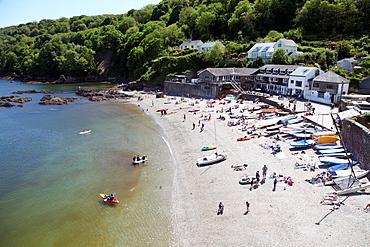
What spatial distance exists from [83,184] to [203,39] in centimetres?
7836

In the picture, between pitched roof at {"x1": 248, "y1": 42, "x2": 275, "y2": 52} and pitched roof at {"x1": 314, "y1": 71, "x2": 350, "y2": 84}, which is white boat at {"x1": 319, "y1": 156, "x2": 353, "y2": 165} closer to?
pitched roof at {"x1": 314, "y1": 71, "x2": 350, "y2": 84}

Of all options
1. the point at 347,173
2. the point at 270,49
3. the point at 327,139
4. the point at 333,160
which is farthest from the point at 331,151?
the point at 270,49

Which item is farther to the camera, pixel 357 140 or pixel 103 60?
pixel 103 60

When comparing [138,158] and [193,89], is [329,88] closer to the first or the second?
[193,89]

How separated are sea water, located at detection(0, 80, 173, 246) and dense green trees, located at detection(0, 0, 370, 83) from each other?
4062 centimetres

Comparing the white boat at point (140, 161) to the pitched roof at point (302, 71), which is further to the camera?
the pitched roof at point (302, 71)

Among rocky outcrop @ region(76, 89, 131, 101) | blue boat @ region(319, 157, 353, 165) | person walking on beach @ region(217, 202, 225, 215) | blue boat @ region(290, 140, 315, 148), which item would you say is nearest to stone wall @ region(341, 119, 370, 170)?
blue boat @ region(319, 157, 353, 165)

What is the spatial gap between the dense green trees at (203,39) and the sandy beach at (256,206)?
130ft

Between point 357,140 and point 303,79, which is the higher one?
point 303,79

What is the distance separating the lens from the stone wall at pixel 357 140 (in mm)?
21047

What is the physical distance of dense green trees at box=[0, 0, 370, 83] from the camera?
220ft

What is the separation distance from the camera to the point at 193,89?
5997 cm

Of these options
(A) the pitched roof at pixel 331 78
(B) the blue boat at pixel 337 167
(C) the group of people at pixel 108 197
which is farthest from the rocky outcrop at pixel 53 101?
(B) the blue boat at pixel 337 167

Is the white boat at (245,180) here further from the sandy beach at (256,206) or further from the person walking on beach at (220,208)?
the person walking on beach at (220,208)
